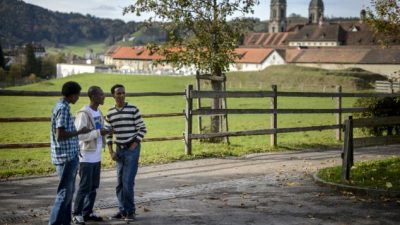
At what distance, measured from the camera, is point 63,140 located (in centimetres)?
623

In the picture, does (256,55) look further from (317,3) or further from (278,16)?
(317,3)

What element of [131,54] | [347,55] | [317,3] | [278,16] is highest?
[317,3]

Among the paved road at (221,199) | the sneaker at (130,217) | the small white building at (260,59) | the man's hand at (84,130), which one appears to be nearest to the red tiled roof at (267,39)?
the small white building at (260,59)

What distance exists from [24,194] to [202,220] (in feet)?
11.2

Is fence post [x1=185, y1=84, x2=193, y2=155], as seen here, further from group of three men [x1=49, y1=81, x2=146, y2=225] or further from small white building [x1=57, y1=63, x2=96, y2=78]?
small white building [x1=57, y1=63, x2=96, y2=78]

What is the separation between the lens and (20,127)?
26.6 metres

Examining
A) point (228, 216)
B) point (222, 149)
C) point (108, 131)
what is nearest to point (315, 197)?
point (228, 216)

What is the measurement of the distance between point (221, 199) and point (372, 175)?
3.52m

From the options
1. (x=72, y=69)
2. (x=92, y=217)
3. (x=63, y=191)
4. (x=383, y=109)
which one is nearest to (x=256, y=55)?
(x=72, y=69)

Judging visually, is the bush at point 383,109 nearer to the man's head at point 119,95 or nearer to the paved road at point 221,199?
the paved road at point 221,199

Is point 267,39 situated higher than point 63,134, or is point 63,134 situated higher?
point 267,39

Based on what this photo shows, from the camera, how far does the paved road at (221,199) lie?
7.44 m

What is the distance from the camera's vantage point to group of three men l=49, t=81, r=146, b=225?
625 centimetres

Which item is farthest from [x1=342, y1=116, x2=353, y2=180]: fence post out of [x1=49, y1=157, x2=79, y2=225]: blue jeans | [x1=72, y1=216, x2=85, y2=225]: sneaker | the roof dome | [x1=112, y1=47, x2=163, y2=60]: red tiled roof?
the roof dome
